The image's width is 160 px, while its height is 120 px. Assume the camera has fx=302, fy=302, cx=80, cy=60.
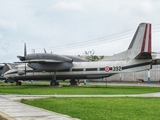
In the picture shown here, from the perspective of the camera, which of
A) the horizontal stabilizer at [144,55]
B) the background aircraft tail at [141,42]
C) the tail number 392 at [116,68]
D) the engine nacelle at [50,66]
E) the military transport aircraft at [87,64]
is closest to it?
the horizontal stabilizer at [144,55]

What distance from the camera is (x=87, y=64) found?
41938mm

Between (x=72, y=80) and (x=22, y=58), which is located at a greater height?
(x=22, y=58)

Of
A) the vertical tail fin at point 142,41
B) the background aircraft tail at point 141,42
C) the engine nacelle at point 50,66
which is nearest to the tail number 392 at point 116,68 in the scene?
the background aircraft tail at point 141,42

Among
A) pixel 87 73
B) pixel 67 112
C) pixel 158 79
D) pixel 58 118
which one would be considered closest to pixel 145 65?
pixel 87 73

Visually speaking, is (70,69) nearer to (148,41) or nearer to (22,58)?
(22,58)

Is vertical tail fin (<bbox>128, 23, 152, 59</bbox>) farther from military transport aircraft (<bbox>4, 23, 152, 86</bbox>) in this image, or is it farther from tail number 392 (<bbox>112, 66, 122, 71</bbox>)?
tail number 392 (<bbox>112, 66, 122, 71</bbox>)

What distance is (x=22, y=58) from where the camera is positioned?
142ft

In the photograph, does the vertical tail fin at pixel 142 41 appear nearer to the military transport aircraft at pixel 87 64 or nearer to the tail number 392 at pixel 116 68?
the military transport aircraft at pixel 87 64

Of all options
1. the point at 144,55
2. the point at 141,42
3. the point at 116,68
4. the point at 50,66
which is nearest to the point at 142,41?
the point at 141,42

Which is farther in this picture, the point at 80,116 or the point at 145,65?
the point at 145,65

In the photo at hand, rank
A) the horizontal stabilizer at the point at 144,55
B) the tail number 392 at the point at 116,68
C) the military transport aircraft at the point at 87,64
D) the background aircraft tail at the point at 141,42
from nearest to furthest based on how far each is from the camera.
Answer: the horizontal stabilizer at the point at 144,55 < the background aircraft tail at the point at 141,42 < the military transport aircraft at the point at 87,64 < the tail number 392 at the point at 116,68

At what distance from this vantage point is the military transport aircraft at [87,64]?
36812 millimetres

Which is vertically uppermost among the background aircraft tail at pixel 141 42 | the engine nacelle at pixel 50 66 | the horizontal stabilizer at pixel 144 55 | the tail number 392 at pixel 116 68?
the background aircraft tail at pixel 141 42

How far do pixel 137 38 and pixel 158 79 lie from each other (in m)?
33.3
